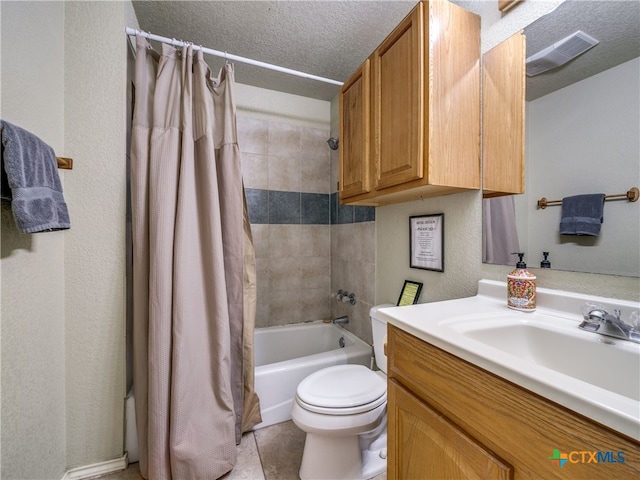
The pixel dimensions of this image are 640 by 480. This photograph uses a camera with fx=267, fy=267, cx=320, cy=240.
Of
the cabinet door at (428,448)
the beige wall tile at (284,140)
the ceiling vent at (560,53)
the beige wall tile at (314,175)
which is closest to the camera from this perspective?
the cabinet door at (428,448)

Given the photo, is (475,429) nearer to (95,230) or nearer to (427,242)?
(427,242)

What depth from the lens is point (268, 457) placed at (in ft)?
4.56

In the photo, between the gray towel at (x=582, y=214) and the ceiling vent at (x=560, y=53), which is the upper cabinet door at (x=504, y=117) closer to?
the ceiling vent at (x=560, y=53)

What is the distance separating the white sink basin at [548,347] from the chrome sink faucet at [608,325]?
2 cm

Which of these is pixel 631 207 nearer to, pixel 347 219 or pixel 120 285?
pixel 347 219

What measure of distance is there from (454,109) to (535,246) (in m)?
0.61

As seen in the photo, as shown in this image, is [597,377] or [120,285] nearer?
[597,377]

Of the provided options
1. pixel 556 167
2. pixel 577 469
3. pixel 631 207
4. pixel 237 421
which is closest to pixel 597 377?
pixel 577 469

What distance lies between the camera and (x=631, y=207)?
75cm

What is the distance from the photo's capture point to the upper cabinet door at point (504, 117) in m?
1.02

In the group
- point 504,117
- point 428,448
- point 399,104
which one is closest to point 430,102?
point 399,104

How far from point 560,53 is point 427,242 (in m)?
0.85

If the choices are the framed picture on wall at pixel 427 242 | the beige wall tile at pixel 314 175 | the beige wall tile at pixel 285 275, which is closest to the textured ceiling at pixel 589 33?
the framed picture on wall at pixel 427 242

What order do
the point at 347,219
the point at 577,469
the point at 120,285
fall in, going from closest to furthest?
the point at 577,469, the point at 120,285, the point at 347,219
